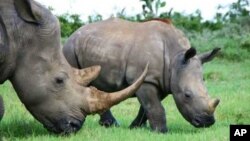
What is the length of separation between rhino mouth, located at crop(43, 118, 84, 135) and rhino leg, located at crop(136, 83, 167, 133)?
174cm

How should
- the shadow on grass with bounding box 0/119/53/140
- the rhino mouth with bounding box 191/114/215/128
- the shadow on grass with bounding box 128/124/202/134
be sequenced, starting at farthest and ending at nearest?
the rhino mouth with bounding box 191/114/215/128 → the shadow on grass with bounding box 128/124/202/134 → the shadow on grass with bounding box 0/119/53/140

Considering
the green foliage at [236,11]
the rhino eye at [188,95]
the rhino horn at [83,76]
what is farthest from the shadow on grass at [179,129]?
the green foliage at [236,11]

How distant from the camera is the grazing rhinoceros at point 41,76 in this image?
7.14m

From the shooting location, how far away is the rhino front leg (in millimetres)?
8773

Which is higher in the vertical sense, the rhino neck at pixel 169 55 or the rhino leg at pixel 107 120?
the rhino neck at pixel 169 55

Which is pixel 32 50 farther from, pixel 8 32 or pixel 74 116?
pixel 74 116

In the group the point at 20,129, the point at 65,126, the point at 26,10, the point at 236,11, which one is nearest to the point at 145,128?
the point at 20,129

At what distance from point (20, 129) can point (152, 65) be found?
2.04 meters

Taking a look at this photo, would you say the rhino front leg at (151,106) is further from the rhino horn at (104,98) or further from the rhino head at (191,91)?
the rhino horn at (104,98)

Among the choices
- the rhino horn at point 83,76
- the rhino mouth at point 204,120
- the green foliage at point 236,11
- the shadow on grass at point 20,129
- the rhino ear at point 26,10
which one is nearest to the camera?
the rhino ear at point 26,10

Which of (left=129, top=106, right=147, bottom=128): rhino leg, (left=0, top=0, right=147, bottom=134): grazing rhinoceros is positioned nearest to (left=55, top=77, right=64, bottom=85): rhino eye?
(left=0, top=0, right=147, bottom=134): grazing rhinoceros

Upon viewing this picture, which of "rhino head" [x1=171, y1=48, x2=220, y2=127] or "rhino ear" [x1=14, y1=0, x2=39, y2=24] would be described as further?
"rhino head" [x1=171, y1=48, x2=220, y2=127]

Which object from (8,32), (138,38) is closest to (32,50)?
(8,32)

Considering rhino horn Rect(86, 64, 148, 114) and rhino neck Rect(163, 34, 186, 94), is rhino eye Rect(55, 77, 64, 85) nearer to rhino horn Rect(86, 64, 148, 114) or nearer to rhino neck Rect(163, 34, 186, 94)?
rhino horn Rect(86, 64, 148, 114)
